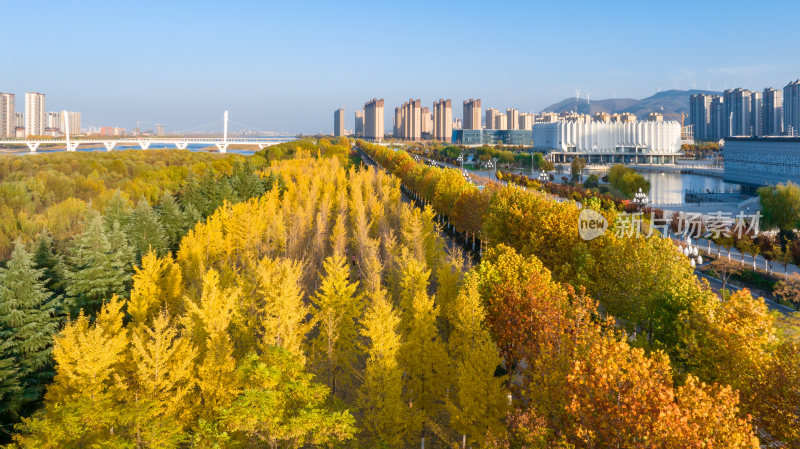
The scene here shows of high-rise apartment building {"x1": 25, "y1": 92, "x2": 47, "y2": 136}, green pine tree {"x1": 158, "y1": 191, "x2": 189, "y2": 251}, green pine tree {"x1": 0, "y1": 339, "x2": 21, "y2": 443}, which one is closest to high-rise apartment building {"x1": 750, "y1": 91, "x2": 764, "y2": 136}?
green pine tree {"x1": 158, "y1": 191, "x2": 189, "y2": 251}

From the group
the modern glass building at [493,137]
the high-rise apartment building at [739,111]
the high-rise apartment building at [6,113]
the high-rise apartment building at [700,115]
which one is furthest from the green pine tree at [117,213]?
the high-rise apartment building at [700,115]

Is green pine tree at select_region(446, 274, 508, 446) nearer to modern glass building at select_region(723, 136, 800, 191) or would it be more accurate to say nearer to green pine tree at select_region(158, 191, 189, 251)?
green pine tree at select_region(158, 191, 189, 251)

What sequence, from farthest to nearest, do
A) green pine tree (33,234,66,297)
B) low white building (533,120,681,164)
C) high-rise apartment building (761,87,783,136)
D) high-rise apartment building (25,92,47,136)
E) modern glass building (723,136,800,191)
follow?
1. high-rise apartment building (25,92,47,136)
2. high-rise apartment building (761,87,783,136)
3. low white building (533,120,681,164)
4. modern glass building (723,136,800,191)
5. green pine tree (33,234,66,297)

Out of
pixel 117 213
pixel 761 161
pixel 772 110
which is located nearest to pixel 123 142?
pixel 117 213

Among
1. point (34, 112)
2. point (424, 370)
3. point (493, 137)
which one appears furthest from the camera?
point (493, 137)

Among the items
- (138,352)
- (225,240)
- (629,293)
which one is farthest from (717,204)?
(138,352)

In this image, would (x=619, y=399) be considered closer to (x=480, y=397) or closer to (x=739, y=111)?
(x=480, y=397)
